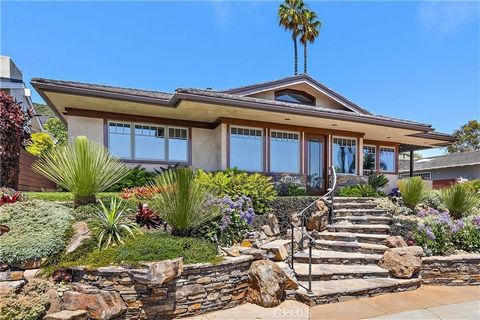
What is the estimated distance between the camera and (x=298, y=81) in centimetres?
1266

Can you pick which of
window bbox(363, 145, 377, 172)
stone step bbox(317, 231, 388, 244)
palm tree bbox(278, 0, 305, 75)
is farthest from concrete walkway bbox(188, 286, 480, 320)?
palm tree bbox(278, 0, 305, 75)

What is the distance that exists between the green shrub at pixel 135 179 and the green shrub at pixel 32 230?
3.46m

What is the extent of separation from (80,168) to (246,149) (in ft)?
20.9

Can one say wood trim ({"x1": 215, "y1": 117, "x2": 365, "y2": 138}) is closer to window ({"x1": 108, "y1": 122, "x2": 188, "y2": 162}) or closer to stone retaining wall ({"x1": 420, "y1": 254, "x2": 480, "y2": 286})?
window ({"x1": 108, "y1": 122, "x2": 188, "y2": 162})

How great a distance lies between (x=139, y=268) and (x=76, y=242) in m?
1.38

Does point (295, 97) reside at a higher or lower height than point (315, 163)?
higher

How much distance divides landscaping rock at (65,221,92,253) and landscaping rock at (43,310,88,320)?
3.87 ft

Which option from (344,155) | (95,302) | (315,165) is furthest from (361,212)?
(95,302)

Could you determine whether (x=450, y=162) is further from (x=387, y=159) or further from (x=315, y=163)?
(x=315, y=163)

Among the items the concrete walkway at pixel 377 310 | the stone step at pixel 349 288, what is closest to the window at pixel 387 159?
the stone step at pixel 349 288

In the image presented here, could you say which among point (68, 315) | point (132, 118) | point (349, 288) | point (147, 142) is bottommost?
point (349, 288)

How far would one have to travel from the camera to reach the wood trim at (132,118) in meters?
9.79

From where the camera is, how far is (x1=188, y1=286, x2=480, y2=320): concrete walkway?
180 inches

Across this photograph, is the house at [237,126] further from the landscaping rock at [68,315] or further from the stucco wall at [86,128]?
the landscaping rock at [68,315]
